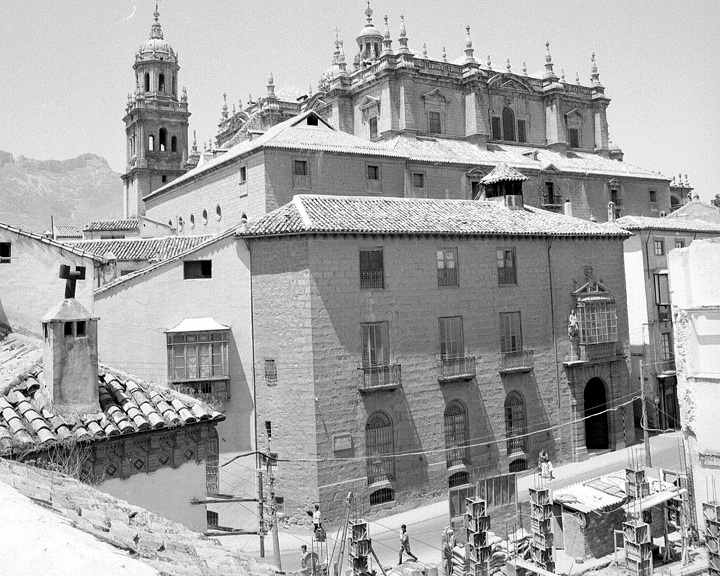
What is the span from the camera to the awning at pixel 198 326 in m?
25.0

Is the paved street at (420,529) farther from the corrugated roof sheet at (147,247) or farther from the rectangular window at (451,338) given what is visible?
the corrugated roof sheet at (147,247)

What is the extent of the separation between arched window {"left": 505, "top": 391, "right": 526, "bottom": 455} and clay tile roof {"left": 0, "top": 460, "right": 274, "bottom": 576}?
2141 cm

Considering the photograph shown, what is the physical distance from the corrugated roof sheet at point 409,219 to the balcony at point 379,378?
4.74 metres

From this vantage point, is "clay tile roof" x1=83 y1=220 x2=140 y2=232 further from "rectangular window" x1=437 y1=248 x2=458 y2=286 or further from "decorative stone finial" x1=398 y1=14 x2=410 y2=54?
"rectangular window" x1=437 y1=248 x2=458 y2=286

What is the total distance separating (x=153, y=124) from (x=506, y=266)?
43774 millimetres

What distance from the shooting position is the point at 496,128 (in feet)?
152

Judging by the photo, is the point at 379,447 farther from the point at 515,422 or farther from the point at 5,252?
the point at 5,252

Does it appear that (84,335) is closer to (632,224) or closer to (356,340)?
(356,340)

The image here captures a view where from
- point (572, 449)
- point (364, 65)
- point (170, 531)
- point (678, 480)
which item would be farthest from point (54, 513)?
point (364, 65)

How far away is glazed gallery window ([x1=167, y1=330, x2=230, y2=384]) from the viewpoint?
25.0 meters

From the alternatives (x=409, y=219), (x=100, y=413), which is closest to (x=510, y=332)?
(x=409, y=219)

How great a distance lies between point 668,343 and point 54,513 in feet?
118

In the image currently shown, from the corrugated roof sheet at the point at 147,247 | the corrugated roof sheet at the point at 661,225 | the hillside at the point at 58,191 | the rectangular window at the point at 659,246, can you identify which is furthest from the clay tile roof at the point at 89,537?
the hillside at the point at 58,191

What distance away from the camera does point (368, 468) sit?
82.1 ft
